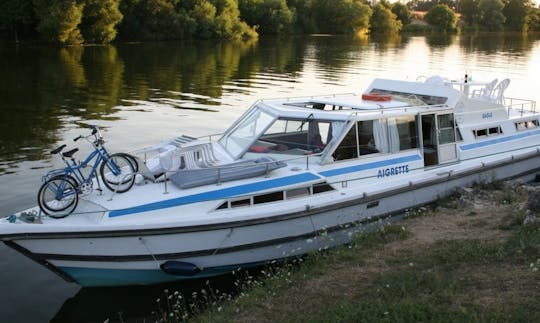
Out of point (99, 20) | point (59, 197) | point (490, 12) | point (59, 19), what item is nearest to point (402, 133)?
point (59, 197)

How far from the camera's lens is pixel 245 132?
11.6 metres

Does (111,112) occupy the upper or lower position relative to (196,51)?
lower

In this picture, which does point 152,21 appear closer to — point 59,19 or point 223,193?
point 59,19

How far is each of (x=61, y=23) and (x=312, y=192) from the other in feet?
166

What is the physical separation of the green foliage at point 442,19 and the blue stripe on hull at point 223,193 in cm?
11504

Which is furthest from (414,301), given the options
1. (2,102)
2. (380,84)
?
(2,102)

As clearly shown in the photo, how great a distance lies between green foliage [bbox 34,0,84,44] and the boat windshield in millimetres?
47549

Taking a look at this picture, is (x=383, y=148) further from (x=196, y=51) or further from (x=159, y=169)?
(x=196, y=51)

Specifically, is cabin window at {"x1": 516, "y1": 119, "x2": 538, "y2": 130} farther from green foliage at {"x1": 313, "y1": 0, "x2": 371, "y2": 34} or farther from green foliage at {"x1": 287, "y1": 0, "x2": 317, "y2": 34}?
green foliage at {"x1": 313, "y1": 0, "x2": 371, "y2": 34}

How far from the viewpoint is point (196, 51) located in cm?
5631

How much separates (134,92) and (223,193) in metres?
22.0

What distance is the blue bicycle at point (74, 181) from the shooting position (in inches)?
354

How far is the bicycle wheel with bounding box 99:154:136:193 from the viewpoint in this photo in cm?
966

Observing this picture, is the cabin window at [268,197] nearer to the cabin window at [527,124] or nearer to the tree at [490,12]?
the cabin window at [527,124]
